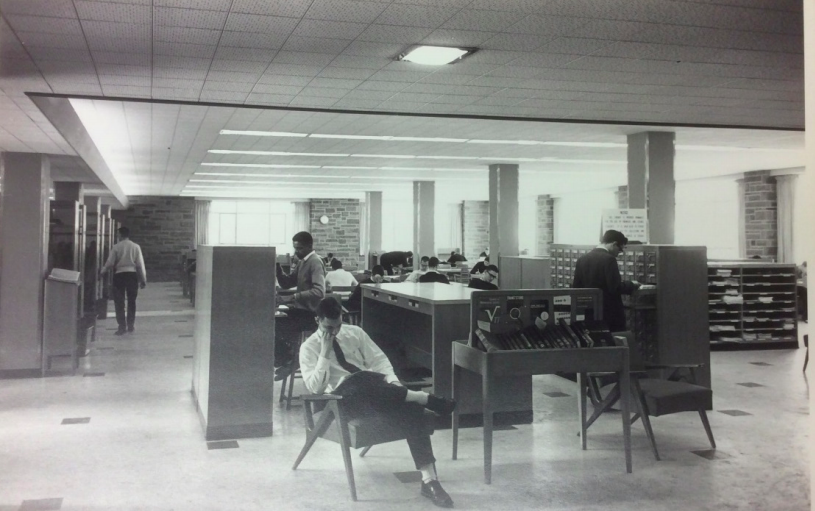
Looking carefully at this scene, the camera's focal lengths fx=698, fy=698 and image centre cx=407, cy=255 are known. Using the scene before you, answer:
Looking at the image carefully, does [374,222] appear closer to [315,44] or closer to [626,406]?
[315,44]

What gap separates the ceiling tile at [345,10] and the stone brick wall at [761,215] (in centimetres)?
1169

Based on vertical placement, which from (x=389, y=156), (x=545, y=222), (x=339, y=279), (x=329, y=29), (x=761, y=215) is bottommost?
(x=339, y=279)

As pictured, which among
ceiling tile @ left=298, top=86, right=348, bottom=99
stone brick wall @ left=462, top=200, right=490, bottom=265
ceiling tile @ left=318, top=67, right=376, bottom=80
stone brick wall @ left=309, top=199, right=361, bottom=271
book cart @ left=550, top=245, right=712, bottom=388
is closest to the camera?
ceiling tile @ left=318, top=67, right=376, bottom=80

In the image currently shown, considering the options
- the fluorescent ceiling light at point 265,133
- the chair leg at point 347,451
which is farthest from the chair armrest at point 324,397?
the fluorescent ceiling light at point 265,133

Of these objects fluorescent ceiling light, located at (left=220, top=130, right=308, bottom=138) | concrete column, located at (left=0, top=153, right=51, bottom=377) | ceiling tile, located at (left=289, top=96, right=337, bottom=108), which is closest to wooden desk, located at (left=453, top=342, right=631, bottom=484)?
ceiling tile, located at (left=289, top=96, right=337, bottom=108)

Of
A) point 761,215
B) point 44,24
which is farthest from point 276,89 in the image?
point 761,215

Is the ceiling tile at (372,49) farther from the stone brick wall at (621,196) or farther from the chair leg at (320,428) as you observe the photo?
the stone brick wall at (621,196)

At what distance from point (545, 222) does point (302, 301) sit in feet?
53.6

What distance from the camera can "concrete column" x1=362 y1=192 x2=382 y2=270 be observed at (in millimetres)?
19719

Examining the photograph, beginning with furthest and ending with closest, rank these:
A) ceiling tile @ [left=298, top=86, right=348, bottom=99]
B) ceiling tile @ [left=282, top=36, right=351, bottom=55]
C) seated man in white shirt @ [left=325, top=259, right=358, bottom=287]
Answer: seated man in white shirt @ [left=325, top=259, right=358, bottom=287], ceiling tile @ [left=298, top=86, right=348, bottom=99], ceiling tile @ [left=282, top=36, right=351, bottom=55]

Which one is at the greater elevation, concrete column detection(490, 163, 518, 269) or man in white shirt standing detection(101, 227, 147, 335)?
concrete column detection(490, 163, 518, 269)

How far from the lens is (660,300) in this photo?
609 centimetres

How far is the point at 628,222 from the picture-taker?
329 inches

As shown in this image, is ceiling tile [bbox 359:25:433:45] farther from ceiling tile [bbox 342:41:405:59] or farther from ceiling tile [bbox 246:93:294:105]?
ceiling tile [bbox 246:93:294:105]
